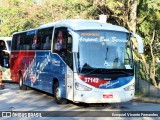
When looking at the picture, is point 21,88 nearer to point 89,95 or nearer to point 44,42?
point 44,42

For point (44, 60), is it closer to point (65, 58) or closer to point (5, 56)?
point (65, 58)

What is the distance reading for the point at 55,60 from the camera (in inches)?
608

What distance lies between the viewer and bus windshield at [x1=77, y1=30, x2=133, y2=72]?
533 inches

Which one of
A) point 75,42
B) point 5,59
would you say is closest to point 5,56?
point 5,59

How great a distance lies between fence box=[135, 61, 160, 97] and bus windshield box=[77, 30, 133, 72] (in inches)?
220

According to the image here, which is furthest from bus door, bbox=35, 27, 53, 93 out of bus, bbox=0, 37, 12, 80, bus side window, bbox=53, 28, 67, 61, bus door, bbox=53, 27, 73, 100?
bus, bbox=0, 37, 12, 80

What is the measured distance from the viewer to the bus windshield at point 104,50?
13539mm

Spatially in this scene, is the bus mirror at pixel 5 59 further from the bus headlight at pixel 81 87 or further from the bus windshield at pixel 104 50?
the bus headlight at pixel 81 87

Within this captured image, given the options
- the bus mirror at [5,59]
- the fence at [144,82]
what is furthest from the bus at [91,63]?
the bus mirror at [5,59]

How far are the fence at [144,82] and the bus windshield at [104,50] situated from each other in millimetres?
5586

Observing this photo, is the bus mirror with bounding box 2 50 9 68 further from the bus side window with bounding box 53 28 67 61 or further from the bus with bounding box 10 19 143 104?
the bus side window with bounding box 53 28 67 61

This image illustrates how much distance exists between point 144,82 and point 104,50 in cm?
662

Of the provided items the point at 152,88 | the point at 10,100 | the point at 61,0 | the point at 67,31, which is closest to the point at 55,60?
Answer: the point at 67,31

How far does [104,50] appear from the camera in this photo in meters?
13.8
